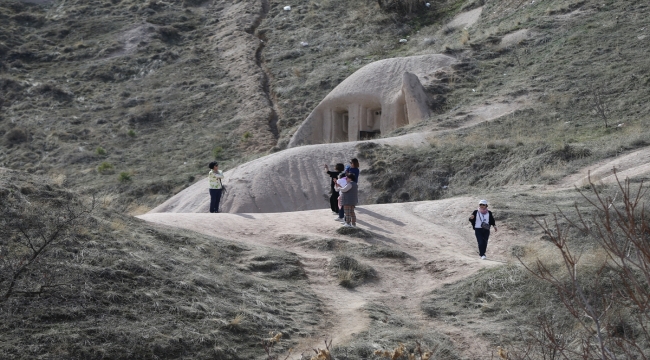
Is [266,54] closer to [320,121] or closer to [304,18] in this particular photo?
[304,18]

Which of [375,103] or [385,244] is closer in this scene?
[385,244]

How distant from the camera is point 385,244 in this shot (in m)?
15.0

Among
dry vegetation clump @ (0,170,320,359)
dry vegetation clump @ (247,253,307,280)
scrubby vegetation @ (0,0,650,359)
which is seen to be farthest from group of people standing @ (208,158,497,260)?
dry vegetation clump @ (0,170,320,359)

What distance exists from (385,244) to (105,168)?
2027 centimetres

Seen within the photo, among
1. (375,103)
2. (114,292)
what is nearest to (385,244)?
(114,292)

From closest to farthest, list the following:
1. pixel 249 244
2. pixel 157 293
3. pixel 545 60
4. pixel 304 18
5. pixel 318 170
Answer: pixel 157 293
pixel 249 244
pixel 318 170
pixel 545 60
pixel 304 18

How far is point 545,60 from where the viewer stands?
93.7ft

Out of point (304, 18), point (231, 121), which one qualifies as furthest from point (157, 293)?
point (304, 18)

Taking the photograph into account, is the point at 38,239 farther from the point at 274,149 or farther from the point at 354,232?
the point at 274,149

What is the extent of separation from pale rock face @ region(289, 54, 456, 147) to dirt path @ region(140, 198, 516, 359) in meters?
10.4

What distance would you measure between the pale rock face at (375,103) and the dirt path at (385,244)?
10399 mm

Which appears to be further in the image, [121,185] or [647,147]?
[121,185]

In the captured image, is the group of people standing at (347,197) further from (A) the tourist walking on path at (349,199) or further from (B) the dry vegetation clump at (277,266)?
(B) the dry vegetation clump at (277,266)

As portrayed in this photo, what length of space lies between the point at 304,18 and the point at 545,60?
693 inches
